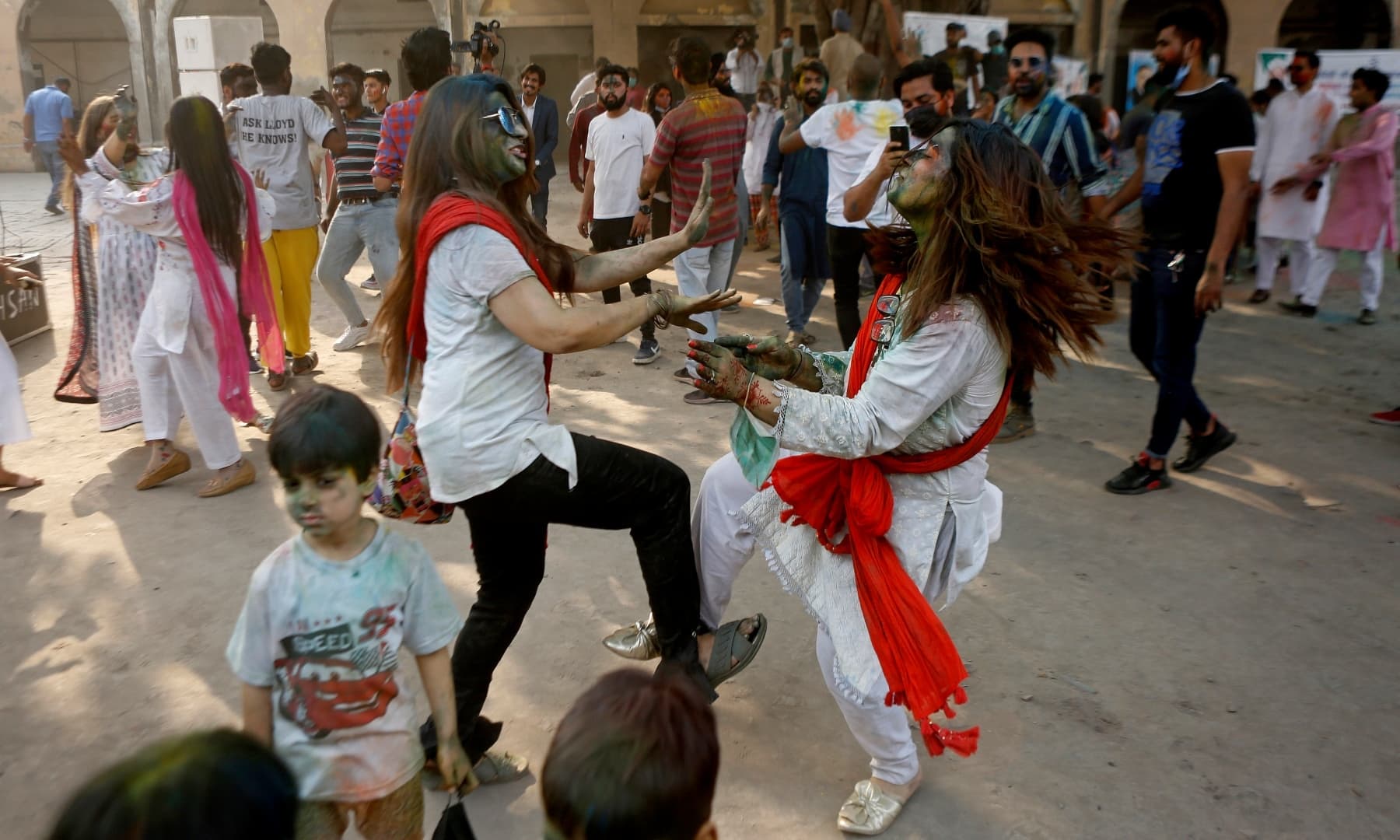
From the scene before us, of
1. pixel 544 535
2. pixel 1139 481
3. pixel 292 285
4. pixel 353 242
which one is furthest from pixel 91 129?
pixel 1139 481

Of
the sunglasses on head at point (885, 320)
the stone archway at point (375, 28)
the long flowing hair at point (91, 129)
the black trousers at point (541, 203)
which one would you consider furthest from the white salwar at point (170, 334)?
the stone archway at point (375, 28)

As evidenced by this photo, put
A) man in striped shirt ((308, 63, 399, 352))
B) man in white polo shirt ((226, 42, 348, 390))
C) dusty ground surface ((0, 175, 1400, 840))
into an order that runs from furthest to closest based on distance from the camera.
Result: man in striped shirt ((308, 63, 399, 352)) → man in white polo shirt ((226, 42, 348, 390)) → dusty ground surface ((0, 175, 1400, 840))

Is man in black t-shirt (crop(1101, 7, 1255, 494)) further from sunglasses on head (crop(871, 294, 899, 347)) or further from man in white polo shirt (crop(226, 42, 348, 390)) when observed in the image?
man in white polo shirt (crop(226, 42, 348, 390))

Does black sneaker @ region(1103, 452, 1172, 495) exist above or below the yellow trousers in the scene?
below

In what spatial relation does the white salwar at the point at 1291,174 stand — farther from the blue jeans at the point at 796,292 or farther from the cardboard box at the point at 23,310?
the cardboard box at the point at 23,310

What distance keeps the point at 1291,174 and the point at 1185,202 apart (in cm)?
492

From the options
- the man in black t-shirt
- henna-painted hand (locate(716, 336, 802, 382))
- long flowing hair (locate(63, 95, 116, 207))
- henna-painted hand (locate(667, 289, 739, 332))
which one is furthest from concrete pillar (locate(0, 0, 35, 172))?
henna-painted hand (locate(716, 336, 802, 382))

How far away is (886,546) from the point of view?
2.67 meters

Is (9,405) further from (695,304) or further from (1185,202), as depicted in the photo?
(1185,202)

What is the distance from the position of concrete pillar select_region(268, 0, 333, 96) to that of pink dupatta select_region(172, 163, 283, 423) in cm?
1545

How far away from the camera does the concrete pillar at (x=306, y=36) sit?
1922cm

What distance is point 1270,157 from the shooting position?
893cm

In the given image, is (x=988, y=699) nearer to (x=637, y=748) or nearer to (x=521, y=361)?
(x=521, y=361)

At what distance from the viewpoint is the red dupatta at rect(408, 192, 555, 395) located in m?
2.50
